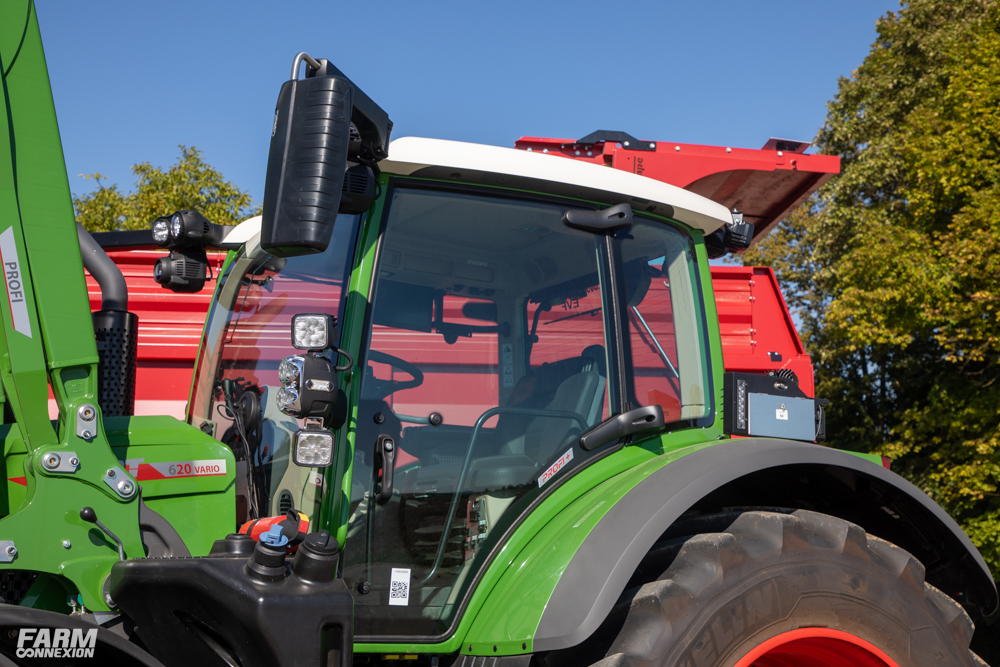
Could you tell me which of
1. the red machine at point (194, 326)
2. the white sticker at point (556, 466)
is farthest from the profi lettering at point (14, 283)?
the red machine at point (194, 326)

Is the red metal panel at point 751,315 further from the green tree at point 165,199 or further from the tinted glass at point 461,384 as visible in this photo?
the green tree at point 165,199

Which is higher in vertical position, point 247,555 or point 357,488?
point 357,488

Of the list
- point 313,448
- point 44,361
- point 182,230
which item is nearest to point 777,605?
point 313,448

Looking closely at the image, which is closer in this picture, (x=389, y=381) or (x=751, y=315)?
(x=389, y=381)

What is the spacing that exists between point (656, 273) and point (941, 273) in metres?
9.92

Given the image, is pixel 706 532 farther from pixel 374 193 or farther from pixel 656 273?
pixel 374 193

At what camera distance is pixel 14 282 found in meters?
2.08

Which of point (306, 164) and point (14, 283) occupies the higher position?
point (306, 164)

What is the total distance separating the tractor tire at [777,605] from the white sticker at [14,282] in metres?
1.64

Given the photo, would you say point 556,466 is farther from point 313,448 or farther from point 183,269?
point 183,269

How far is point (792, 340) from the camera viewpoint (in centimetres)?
558

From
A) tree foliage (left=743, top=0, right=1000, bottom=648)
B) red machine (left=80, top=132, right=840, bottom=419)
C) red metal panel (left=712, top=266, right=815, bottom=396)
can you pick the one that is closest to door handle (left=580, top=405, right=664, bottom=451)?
red machine (left=80, top=132, right=840, bottom=419)

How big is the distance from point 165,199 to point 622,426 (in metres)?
11.7

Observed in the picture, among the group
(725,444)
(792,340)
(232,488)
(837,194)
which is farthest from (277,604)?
(837,194)
